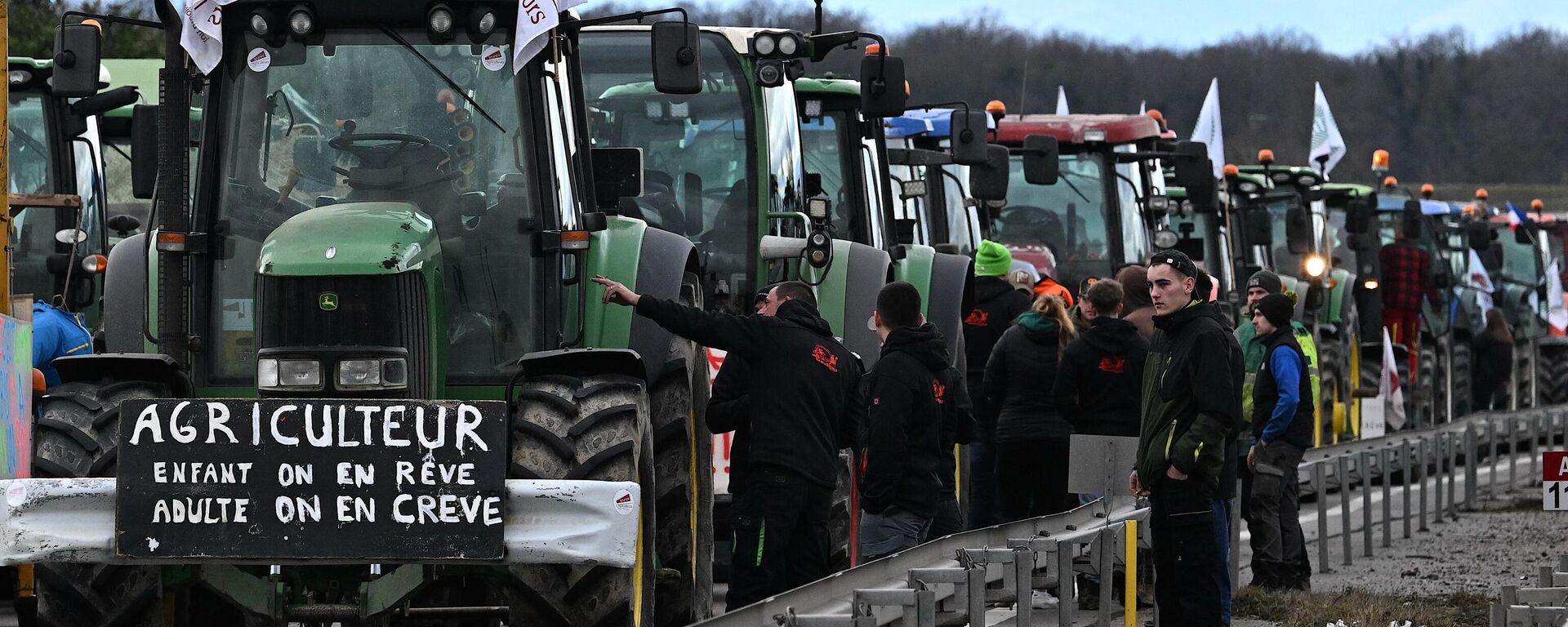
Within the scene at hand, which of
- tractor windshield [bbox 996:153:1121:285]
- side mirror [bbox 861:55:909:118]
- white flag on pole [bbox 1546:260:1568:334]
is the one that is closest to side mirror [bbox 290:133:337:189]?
side mirror [bbox 861:55:909:118]

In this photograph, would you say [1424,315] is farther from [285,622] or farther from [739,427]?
[285,622]

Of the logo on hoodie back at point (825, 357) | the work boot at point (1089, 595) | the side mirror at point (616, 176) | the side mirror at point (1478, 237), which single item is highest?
the side mirror at point (616, 176)

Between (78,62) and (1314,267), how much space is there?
14.8 meters

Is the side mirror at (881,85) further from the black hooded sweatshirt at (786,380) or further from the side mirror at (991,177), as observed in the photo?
the black hooded sweatshirt at (786,380)

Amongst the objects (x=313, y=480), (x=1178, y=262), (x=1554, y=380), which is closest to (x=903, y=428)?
(x=1178, y=262)

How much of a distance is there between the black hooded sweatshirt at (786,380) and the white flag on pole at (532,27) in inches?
41.1

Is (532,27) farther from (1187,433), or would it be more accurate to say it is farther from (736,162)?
(736,162)

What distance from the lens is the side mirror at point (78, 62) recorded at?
883 cm

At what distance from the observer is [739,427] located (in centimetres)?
942

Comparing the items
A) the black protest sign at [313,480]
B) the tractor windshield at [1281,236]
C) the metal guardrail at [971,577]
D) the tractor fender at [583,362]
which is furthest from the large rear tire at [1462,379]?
the black protest sign at [313,480]

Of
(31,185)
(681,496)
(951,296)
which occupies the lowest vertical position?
(681,496)

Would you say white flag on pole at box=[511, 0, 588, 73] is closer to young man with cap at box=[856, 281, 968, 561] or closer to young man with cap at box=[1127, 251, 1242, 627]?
young man with cap at box=[856, 281, 968, 561]

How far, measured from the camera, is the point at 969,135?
14.2 meters

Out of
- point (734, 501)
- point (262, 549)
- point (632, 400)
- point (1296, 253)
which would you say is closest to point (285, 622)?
point (262, 549)
